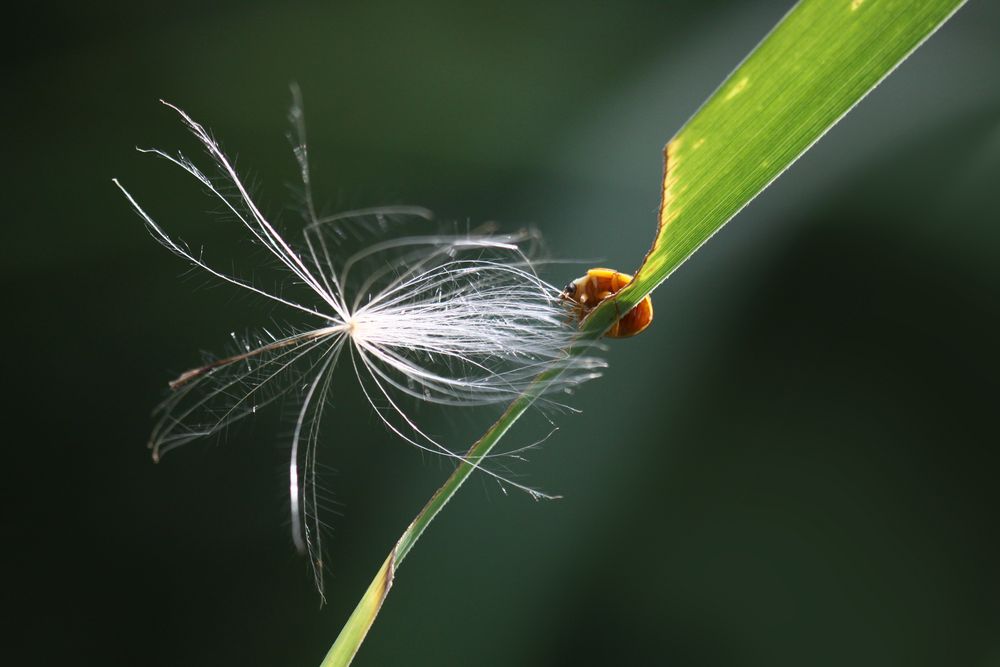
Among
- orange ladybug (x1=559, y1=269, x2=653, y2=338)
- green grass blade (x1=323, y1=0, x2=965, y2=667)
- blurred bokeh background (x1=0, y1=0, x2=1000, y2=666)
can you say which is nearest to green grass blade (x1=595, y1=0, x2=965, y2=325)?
green grass blade (x1=323, y1=0, x2=965, y2=667)

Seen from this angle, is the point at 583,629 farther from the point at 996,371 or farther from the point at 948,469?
the point at 996,371

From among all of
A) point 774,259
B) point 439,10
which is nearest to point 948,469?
point 774,259

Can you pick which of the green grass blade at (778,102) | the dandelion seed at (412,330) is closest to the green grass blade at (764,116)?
the green grass blade at (778,102)

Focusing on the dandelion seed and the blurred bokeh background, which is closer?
the dandelion seed

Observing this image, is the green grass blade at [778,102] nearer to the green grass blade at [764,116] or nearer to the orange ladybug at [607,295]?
the green grass blade at [764,116]

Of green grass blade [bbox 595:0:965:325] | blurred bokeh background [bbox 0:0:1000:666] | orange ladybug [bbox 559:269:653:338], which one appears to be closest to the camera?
green grass blade [bbox 595:0:965:325]

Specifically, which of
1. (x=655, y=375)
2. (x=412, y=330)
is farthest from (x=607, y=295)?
(x=655, y=375)

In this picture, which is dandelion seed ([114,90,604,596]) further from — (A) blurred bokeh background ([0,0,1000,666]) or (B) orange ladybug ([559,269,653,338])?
(A) blurred bokeh background ([0,0,1000,666])

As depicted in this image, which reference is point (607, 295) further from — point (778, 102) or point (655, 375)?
point (655, 375)
